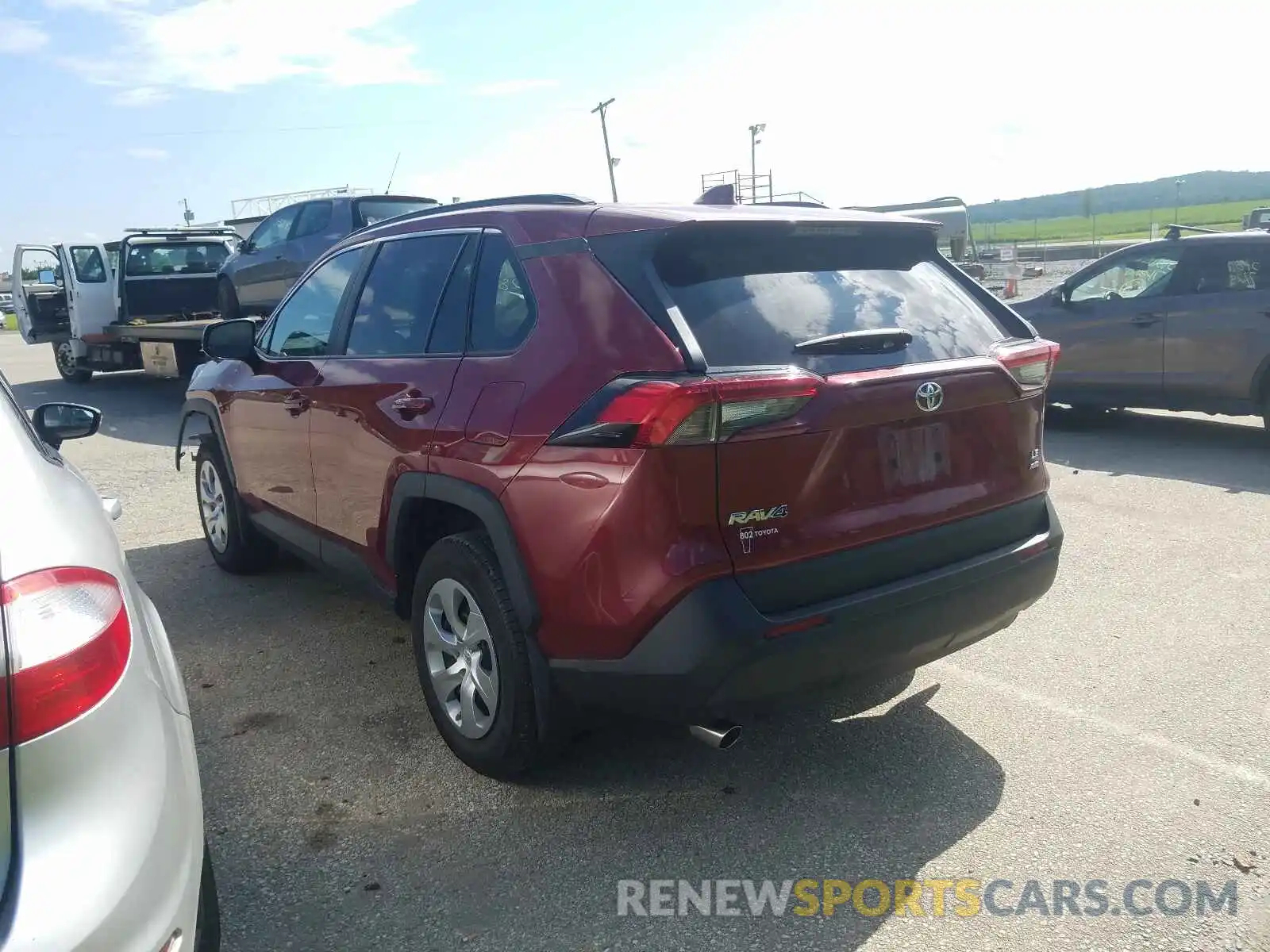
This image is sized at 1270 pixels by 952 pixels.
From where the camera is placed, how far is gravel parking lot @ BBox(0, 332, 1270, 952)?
2.69m

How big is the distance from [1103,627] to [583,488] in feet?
9.55

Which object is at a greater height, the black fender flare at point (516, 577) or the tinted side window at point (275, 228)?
the tinted side window at point (275, 228)

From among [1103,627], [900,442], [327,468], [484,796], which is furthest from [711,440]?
[1103,627]

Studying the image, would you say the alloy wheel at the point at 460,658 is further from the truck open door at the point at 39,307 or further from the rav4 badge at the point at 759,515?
the truck open door at the point at 39,307

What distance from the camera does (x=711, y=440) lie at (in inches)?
104

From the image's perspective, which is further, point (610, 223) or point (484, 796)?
point (484, 796)

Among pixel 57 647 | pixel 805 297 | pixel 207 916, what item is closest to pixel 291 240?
pixel 805 297

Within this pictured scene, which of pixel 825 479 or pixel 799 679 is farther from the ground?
pixel 825 479

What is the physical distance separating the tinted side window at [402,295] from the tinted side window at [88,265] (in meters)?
12.2

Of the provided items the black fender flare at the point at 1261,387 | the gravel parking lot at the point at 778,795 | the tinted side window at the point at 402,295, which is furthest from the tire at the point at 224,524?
the black fender flare at the point at 1261,387

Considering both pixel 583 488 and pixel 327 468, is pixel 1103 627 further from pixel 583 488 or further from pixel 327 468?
pixel 327 468

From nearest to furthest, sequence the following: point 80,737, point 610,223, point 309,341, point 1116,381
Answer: point 80,737
point 610,223
point 309,341
point 1116,381

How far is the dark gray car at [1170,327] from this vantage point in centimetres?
823

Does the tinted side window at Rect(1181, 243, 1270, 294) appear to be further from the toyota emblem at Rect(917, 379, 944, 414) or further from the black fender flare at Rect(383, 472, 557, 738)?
the black fender flare at Rect(383, 472, 557, 738)
